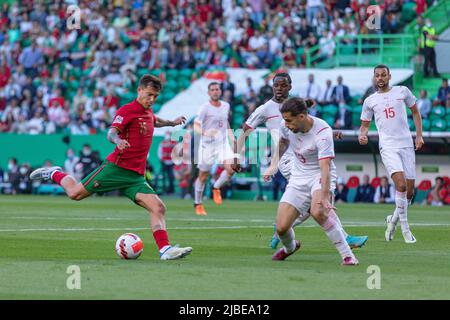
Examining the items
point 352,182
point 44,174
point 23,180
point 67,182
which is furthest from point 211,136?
point 23,180

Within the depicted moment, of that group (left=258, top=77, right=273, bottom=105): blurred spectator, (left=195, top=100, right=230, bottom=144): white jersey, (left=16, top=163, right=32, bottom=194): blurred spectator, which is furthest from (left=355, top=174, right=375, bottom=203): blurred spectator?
(left=16, top=163, right=32, bottom=194): blurred spectator

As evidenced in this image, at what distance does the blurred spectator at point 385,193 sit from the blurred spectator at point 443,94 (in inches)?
104

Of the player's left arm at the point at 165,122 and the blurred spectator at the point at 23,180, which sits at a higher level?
the player's left arm at the point at 165,122

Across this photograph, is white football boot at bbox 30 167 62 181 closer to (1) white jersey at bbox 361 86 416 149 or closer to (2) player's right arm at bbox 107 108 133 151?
(2) player's right arm at bbox 107 108 133 151

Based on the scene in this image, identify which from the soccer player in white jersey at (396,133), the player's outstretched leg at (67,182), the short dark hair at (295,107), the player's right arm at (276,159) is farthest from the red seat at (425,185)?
the short dark hair at (295,107)

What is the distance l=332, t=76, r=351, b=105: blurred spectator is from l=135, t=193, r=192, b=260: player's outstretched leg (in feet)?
68.4

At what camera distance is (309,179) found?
1323 centimetres

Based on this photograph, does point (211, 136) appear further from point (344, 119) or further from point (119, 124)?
point (119, 124)

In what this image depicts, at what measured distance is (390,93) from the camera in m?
17.9

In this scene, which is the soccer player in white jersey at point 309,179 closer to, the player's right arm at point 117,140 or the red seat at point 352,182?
the player's right arm at point 117,140

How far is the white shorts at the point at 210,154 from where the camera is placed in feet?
83.1

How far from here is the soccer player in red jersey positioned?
545 inches

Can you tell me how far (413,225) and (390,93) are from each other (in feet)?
13.6

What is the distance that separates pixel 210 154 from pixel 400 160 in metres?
8.35
